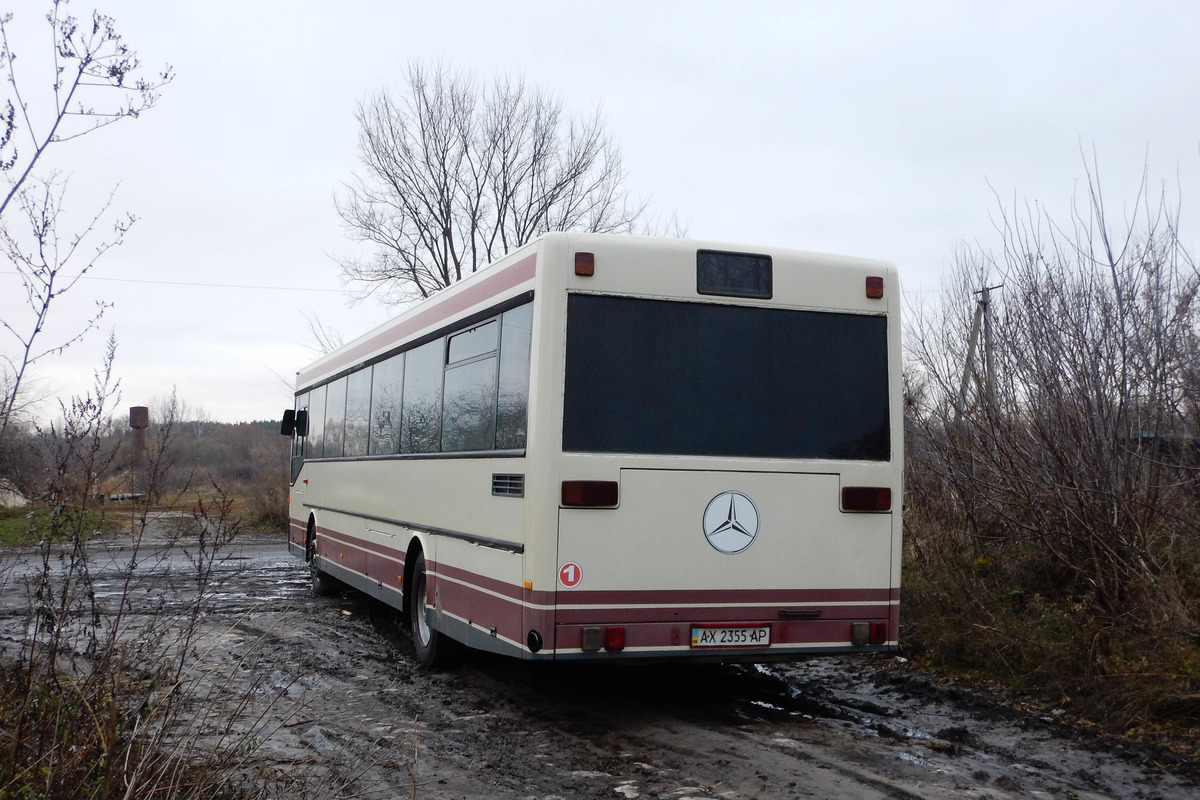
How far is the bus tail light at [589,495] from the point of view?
21.4ft

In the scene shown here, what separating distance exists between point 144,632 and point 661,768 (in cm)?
267

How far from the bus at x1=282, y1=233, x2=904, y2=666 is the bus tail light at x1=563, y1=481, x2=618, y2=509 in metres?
0.01

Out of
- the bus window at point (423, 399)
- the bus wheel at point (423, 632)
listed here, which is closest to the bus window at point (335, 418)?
the bus window at point (423, 399)

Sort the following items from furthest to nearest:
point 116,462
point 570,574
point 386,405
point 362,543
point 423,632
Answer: point 362,543 → point 386,405 → point 423,632 → point 570,574 → point 116,462

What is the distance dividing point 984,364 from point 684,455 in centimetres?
367

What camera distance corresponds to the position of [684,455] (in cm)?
676

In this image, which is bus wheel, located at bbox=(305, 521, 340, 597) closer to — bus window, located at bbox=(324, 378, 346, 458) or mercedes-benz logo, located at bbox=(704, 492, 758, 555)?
bus window, located at bbox=(324, 378, 346, 458)

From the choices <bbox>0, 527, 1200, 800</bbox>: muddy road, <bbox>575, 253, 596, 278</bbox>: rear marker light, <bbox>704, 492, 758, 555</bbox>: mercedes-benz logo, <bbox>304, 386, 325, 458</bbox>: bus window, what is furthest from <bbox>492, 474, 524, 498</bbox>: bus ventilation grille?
<bbox>304, 386, 325, 458</bbox>: bus window

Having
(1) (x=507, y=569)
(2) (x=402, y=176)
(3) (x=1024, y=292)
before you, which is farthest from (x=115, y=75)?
(2) (x=402, y=176)

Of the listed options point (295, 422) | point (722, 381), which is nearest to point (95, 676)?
point (722, 381)

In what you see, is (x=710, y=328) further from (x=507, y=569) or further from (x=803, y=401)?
(x=507, y=569)

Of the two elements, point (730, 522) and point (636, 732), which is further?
point (730, 522)

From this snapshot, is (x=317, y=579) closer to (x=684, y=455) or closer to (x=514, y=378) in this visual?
(x=514, y=378)

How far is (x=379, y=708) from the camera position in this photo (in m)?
7.38
